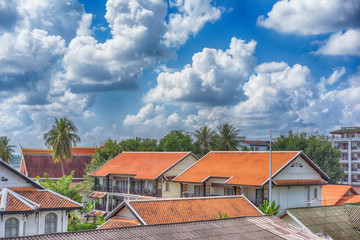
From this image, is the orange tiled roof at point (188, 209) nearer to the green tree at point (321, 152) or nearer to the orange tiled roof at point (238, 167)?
the orange tiled roof at point (238, 167)

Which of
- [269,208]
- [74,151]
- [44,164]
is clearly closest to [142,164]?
[269,208]

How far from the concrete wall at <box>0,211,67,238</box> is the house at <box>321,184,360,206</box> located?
30.0m

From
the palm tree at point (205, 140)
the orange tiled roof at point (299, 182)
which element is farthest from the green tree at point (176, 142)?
the orange tiled roof at point (299, 182)

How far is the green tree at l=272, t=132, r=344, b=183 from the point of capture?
228ft

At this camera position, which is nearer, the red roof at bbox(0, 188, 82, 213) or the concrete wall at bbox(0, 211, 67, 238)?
the concrete wall at bbox(0, 211, 67, 238)

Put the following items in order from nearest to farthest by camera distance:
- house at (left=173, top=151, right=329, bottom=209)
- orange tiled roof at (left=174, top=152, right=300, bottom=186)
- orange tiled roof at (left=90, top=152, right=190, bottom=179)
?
house at (left=173, top=151, right=329, bottom=209) → orange tiled roof at (left=174, top=152, right=300, bottom=186) → orange tiled roof at (left=90, top=152, right=190, bottom=179)

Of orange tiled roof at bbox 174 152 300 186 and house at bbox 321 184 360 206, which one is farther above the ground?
orange tiled roof at bbox 174 152 300 186

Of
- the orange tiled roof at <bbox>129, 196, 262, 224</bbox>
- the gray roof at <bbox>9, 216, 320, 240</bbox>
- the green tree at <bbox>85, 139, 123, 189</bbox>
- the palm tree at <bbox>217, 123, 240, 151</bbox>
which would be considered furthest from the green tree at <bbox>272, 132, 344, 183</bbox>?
the gray roof at <bbox>9, 216, 320, 240</bbox>

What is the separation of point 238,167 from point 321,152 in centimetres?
3110

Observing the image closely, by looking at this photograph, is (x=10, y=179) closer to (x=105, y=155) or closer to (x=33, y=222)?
(x=33, y=222)

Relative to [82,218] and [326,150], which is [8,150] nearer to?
[82,218]

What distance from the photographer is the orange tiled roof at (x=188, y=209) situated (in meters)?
29.5

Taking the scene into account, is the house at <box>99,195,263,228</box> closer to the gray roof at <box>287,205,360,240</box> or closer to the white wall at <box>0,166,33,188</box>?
the gray roof at <box>287,205,360,240</box>

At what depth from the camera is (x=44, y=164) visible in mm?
74375
